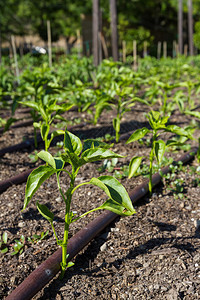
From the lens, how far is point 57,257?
1837mm

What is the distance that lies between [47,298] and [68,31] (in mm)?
26891

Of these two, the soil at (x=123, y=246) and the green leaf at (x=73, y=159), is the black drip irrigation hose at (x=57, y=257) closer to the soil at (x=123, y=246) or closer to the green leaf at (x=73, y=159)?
the soil at (x=123, y=246)

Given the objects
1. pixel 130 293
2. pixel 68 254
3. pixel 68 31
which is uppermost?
pixel 68 31

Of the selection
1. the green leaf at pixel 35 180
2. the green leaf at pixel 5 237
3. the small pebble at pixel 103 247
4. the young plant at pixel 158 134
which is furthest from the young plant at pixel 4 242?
the young plant at pixel 158 134

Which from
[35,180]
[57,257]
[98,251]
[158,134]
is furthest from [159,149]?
[35,180]

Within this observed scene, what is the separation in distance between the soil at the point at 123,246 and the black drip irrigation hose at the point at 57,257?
7 cm

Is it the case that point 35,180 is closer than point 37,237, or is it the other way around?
point 35,180

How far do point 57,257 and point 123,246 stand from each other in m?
0.47

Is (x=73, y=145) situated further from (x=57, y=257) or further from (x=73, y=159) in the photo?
(x=57, y=257)

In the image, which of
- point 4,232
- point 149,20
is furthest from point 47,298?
point 149,20

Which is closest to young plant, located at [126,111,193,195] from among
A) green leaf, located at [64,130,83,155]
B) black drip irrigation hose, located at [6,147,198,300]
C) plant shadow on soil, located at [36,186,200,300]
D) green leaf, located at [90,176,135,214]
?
black drip irrigation hose, located at [6,147,198,300]

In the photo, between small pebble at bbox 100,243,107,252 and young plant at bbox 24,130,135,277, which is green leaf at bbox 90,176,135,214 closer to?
young plant at bbox 24,130,135,277

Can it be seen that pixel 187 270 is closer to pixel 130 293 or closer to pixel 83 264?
pixel 130 293

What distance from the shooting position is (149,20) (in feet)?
101
